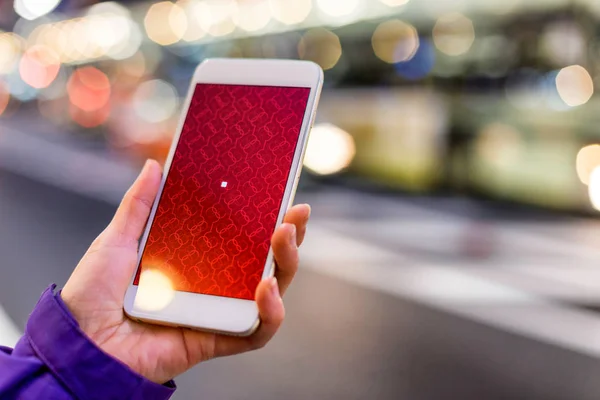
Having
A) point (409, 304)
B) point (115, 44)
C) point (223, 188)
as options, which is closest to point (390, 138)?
point (409, 304)

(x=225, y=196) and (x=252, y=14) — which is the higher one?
(x=252, y=14)

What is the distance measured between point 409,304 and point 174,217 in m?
3.87

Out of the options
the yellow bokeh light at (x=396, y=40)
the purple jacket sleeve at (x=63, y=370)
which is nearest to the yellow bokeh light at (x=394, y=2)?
the yellow bokeh light at (x=396, y=40)

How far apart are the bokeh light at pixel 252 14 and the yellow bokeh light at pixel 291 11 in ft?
Result: 0.94

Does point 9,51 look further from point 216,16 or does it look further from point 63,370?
point 63,370

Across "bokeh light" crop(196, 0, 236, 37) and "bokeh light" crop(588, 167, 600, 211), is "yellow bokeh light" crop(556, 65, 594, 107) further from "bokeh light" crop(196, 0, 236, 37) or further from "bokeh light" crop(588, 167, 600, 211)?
"bokeh light" crop(196, 0, 236, 37)

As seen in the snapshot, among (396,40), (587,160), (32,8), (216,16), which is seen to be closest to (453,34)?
(396,40)

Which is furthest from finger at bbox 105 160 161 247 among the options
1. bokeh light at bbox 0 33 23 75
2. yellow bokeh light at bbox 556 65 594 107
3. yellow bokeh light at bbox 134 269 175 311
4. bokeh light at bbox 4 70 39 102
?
bokeh light at bbox 0 33 23 75

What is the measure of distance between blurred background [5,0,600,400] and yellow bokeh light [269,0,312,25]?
0.09 feet

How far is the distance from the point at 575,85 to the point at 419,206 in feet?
9.61

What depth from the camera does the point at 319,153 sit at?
11.6 metres

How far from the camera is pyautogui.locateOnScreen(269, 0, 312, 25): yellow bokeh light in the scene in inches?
392

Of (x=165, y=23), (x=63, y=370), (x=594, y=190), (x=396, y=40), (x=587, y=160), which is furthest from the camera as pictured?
(x=165, y=23)

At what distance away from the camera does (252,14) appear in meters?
11.2
